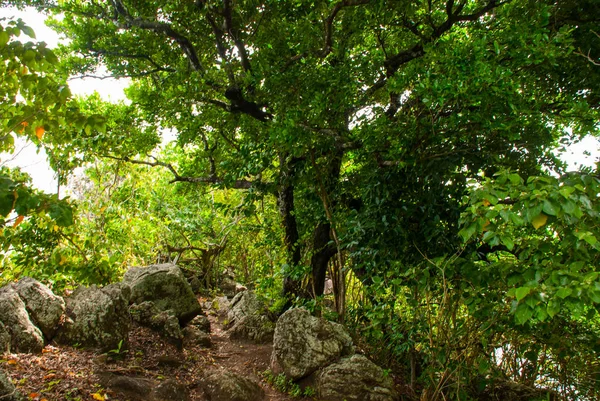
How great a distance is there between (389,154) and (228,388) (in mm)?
3535

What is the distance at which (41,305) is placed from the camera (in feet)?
15.2

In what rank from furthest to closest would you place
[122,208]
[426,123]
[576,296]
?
[122,208]
[426,123]
[576,296]

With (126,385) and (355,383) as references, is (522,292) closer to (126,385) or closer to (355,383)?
(355,383)

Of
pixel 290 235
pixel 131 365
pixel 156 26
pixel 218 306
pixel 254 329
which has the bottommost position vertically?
pixel 131 365

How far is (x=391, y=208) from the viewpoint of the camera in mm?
4996

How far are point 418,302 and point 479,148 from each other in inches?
75.5

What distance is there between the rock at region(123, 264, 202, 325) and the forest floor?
75 cm

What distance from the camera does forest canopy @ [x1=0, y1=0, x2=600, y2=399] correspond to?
7.98 ft

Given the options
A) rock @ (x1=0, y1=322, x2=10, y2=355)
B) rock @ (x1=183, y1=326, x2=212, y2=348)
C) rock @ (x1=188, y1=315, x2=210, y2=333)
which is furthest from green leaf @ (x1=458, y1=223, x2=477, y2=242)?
rock @ (x1=188, y1=315, x2=210, y2=333)

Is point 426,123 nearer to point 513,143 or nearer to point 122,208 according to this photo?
point 513,143

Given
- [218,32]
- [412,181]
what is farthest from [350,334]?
[218,32]

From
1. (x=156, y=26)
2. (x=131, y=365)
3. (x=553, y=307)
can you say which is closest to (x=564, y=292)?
(x=553, y=307)

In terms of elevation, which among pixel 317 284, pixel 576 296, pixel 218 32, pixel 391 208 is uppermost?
pixel 218 32

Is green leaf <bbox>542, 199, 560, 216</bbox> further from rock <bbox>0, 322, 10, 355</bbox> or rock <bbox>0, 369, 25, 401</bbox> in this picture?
rock <bbox>0, 322, 10, 355</bbox>
